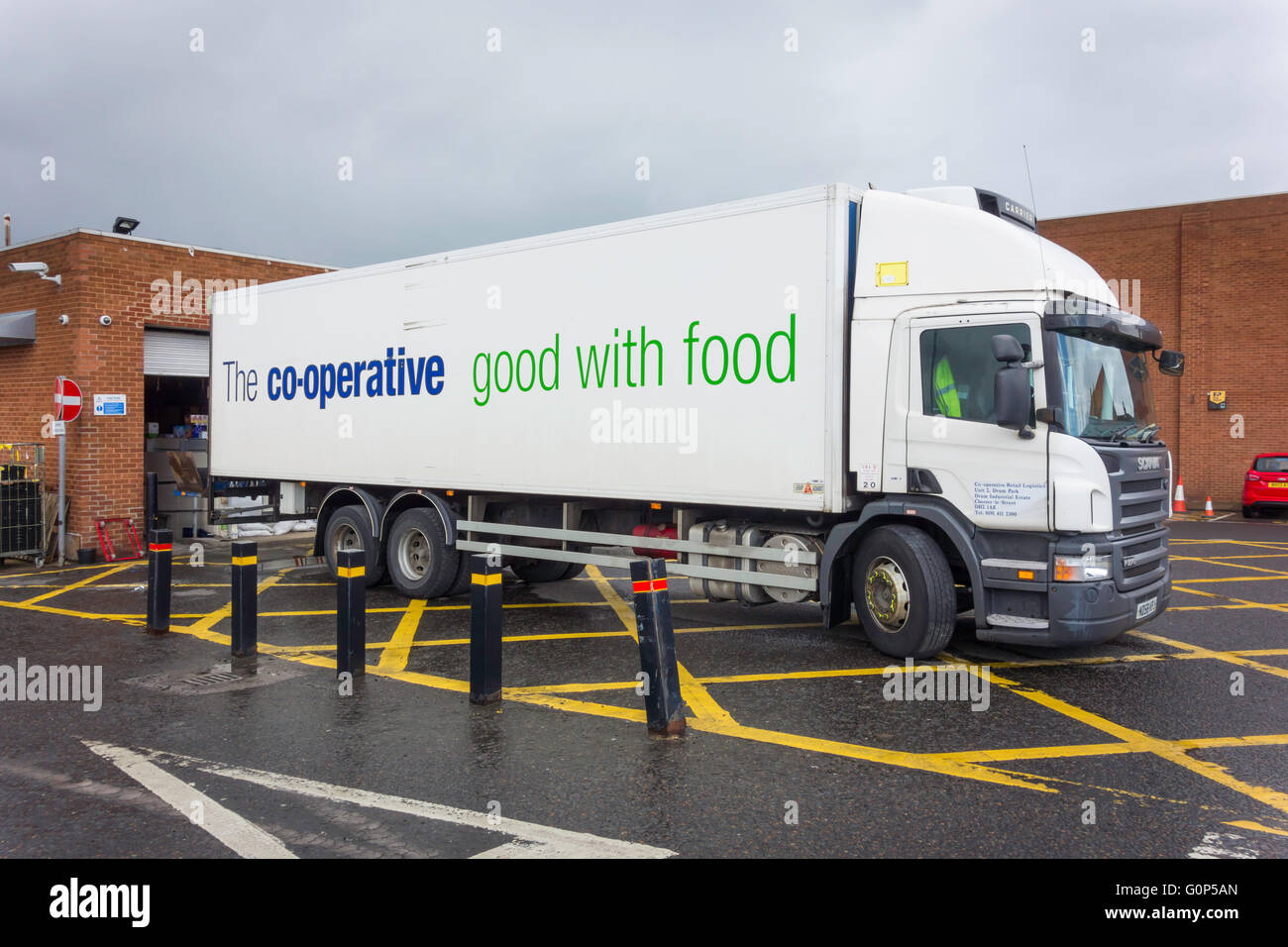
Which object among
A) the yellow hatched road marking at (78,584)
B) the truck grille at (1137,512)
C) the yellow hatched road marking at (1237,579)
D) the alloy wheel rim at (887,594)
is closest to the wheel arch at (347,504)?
the yellow hatched road marking at (78,584)

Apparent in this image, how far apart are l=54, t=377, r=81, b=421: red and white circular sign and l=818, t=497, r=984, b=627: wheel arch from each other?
11.7 metres

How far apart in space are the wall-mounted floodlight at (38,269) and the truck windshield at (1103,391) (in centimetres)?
1461

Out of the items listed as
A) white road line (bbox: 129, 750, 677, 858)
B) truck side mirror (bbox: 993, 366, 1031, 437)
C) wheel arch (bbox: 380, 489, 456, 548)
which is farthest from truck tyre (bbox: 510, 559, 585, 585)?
white road line (bbox: 129, 750, 677, 858)

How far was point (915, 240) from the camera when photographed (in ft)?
24.8

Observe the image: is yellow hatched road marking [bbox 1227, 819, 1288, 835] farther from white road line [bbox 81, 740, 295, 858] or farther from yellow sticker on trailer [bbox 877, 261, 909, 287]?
yellow sticker on trailer [bbox 877, 261, 909, 287]

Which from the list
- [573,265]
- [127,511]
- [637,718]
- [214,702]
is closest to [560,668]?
[637,718]

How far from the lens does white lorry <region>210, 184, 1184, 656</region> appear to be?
702 cm

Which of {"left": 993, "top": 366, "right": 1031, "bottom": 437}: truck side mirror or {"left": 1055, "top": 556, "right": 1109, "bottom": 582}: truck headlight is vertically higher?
{"left": 993, "top": 366, "right": 1031, "bottom": 437}: truck side mirror

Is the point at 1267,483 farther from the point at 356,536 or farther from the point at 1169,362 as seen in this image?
the point at 356,536

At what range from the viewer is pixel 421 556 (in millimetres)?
11102

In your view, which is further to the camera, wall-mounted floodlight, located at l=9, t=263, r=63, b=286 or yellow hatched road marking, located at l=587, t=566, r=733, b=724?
wall-mounted floodlight, located at l=9, t=263, r=63, b=286

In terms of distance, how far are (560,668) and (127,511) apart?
427 inches

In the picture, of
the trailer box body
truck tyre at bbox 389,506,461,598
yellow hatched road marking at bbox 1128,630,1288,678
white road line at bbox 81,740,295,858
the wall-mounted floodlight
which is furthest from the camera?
the wall-mounted floodlight

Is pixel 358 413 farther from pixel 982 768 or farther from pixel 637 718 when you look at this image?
pixel 982 768
